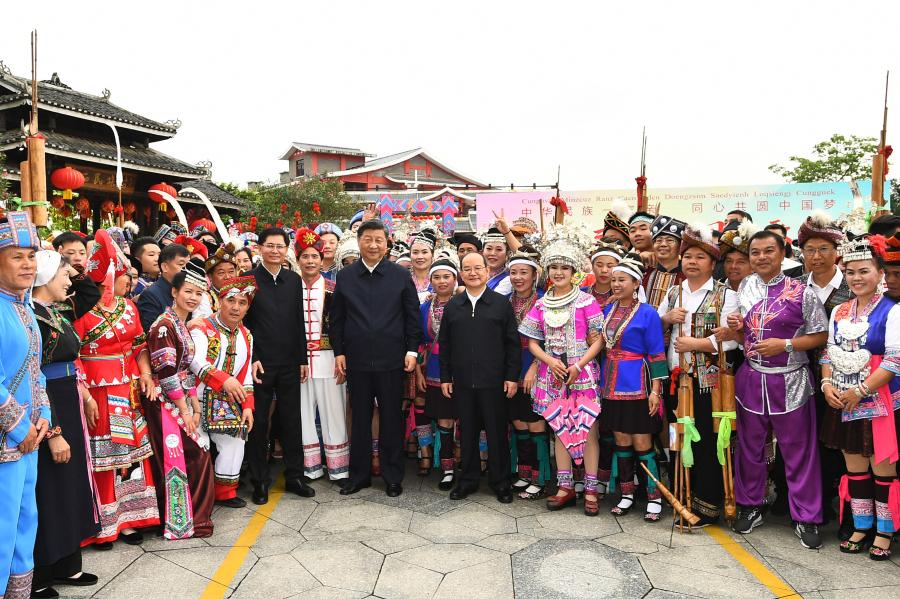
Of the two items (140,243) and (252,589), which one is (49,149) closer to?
(140,243)

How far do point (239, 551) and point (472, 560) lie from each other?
145 cm

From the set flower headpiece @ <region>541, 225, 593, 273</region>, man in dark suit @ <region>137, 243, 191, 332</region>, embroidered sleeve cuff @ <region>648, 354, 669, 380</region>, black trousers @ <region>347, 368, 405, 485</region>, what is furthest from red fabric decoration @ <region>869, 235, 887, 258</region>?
man in dark suit @ <region>137, 243, 191, 332</region>

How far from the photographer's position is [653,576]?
3.74 m

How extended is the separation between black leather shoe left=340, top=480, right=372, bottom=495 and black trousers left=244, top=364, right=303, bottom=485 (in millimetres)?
360

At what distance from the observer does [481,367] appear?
16.4ft

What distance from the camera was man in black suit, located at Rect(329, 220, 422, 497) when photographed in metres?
5.24

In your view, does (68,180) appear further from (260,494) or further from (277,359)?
(260,494)

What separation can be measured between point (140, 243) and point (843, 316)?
5446 mm

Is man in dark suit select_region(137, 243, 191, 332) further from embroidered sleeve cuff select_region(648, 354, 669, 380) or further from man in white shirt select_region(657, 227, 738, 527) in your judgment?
man in white shirt select_region(657, 227, 738, 527)

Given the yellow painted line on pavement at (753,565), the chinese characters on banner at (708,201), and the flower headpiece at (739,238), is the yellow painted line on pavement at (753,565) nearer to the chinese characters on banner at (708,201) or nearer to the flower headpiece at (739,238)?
the flower headpiece at (739,238)

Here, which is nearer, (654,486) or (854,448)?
(854,448)

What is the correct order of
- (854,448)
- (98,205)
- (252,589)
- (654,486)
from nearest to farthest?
(252,589)
(854,448)
(654,486)
(98,205)

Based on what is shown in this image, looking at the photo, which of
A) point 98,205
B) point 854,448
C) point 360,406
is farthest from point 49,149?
point 854,448

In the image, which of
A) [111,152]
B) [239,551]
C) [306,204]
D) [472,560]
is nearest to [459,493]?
[472,560]
